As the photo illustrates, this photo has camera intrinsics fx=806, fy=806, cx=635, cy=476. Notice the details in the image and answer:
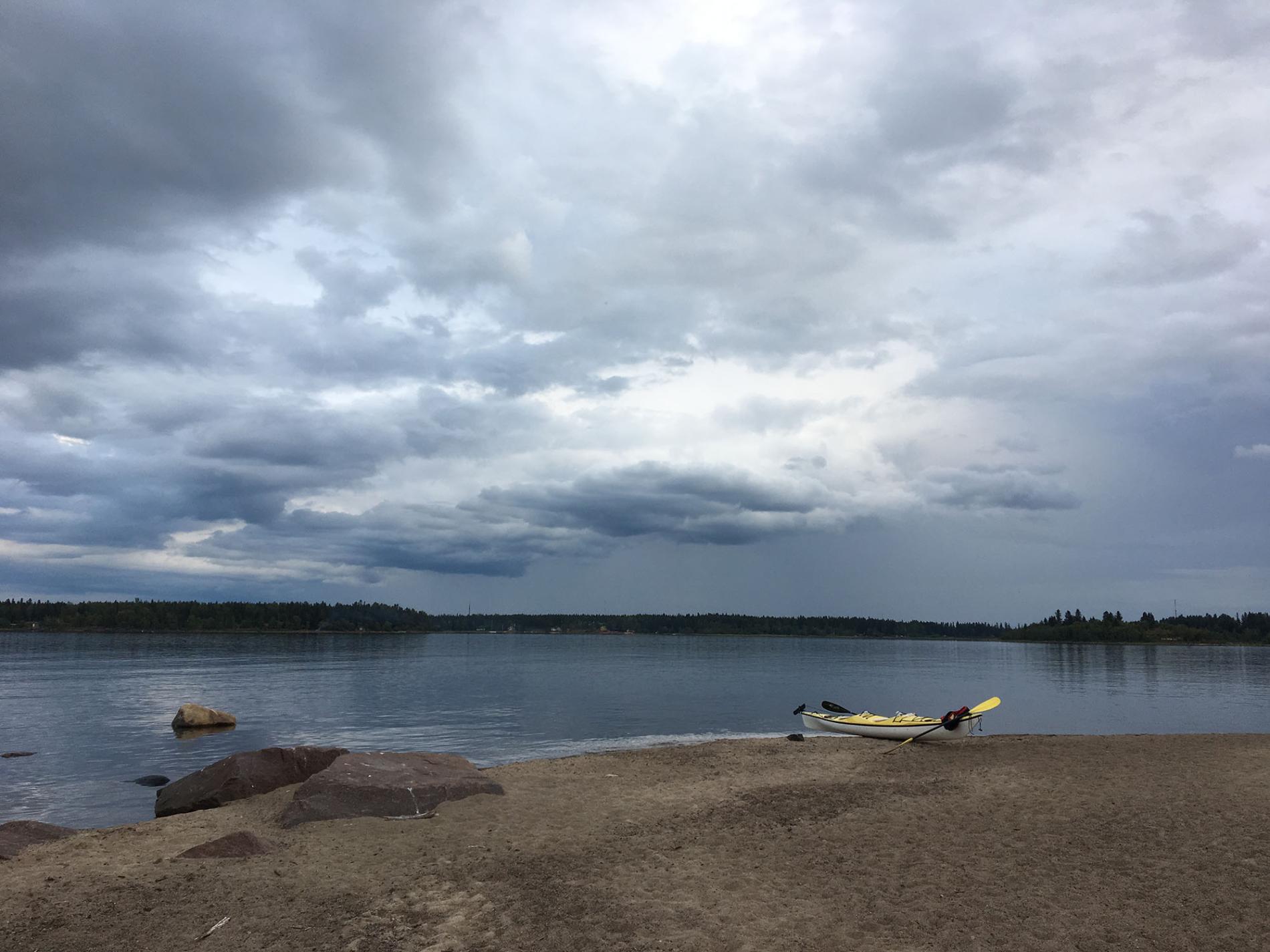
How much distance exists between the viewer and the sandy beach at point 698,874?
433 inches

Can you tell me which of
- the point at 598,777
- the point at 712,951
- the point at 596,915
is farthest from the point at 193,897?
the point at 598,777

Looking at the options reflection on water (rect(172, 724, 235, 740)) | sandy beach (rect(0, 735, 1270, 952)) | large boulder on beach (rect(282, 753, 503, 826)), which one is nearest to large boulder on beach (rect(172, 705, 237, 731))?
reflection on water (rect(172, 724, 235, 740))

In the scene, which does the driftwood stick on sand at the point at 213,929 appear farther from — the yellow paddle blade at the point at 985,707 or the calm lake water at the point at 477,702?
the yellow paddle blade at the point at 985,707

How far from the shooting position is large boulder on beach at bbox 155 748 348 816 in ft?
67.8

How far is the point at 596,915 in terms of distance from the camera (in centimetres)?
1177

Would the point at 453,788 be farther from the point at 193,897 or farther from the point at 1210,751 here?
the point at 1210,751

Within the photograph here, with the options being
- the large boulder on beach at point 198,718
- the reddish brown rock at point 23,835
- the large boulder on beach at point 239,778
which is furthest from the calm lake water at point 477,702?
the reddish brown rock at point 23,835

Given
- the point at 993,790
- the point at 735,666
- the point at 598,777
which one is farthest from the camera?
the point at 735,666

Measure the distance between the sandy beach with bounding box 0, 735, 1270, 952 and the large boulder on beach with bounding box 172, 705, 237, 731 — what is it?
25424 mm

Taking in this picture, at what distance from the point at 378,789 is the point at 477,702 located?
41866 mm

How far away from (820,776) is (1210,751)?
15611 mm

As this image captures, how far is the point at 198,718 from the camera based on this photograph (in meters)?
41.6

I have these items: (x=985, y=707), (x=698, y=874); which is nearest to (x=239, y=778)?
(x=698, y=874)

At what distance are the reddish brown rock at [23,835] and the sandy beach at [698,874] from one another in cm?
52
